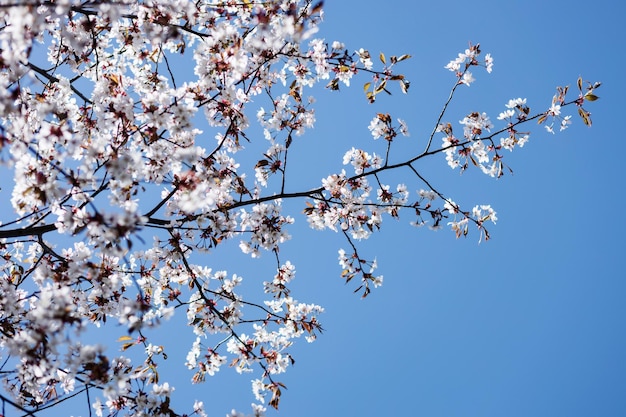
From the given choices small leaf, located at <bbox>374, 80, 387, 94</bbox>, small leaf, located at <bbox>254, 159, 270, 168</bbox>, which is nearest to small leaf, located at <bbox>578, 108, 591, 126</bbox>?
small leaf, located at <bbox>374, 80, 387, 94</bbox>

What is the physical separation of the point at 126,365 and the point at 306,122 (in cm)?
358

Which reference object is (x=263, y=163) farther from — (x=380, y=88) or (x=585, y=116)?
(x=585, y=116)

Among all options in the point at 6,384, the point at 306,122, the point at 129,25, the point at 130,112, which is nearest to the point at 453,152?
the point at 306,122

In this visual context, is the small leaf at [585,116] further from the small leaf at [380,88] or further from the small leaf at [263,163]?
the small leaf at [263,163]

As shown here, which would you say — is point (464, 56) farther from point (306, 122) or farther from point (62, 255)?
point (62, 255)

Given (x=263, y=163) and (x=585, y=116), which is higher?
(x=263, y=163)

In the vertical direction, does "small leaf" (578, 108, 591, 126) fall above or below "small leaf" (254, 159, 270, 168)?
below

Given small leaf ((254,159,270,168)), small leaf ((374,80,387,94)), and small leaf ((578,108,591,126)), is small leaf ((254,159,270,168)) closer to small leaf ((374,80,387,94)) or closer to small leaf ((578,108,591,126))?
small leaf ((374,80,387,94))

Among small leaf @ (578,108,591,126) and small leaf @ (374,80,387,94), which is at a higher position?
small leaf @ (374,80,387,94)

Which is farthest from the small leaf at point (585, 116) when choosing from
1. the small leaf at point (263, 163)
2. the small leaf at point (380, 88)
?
the small leaf at point (263, 163)

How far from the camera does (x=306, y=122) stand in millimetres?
5938

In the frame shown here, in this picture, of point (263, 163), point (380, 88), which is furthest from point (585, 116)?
point (263, 163)

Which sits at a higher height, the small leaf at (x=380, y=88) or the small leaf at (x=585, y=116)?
the small leaf at (x=380, y=88)

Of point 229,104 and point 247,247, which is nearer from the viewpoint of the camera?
point 229,104
